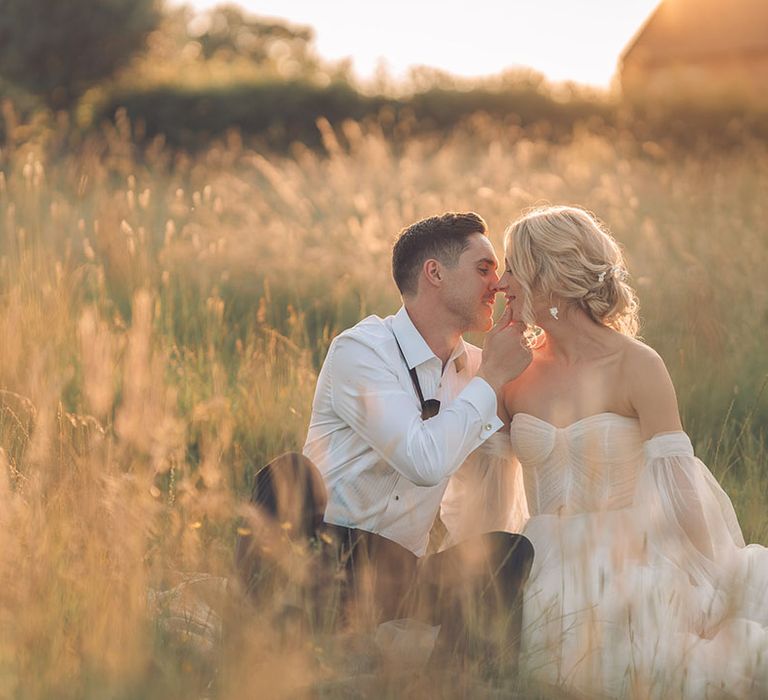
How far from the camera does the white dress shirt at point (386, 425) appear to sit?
10.7 ft

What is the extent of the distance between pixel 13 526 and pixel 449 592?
124cm

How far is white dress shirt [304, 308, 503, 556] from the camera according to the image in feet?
10.7

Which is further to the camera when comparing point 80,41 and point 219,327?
point 80,41

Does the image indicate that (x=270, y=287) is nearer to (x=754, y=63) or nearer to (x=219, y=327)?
(x=219, y=327)

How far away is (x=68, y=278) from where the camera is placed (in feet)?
18.9

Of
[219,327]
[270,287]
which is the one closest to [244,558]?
[219,327]

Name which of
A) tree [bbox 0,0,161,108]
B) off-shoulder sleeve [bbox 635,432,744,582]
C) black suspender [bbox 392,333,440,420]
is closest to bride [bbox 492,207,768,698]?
off-shoulder sleeve [bbox 635,432,744,582]

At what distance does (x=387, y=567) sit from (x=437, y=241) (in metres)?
1.15

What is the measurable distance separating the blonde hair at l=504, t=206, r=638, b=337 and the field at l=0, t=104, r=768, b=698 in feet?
3.84

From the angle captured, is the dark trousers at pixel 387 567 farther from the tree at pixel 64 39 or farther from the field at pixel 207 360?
the tree at pixel 64 39

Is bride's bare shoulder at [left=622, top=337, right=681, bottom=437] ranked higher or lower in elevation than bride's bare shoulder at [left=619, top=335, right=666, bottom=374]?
lower

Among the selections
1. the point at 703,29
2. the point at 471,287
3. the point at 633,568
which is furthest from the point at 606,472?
the point at 703,29

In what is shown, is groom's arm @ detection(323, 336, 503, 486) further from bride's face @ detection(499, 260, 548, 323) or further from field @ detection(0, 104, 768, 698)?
field @ detection(0, 104, 768, 698)

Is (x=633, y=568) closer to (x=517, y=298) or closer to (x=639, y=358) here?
(x=639, y=358)
